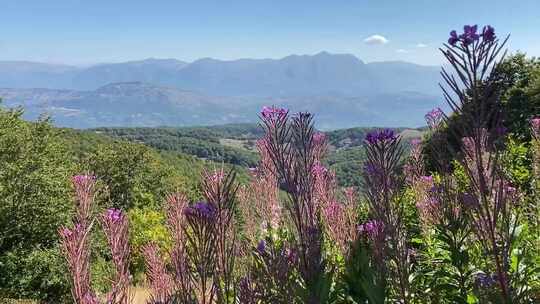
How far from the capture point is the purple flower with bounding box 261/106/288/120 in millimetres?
2654

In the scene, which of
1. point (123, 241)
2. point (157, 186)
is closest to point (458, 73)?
point (123, 241)

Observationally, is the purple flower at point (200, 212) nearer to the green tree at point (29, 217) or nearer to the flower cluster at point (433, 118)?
the flower cluster at point (433, 118)

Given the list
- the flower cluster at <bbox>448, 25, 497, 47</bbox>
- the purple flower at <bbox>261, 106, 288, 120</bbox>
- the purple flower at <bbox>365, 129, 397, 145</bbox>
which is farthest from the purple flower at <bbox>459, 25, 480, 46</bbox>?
the purple flower at <bbox>261, 106, 288, 120</bbox>

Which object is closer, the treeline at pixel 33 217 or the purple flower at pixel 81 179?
the purple flower at pixel 81 179

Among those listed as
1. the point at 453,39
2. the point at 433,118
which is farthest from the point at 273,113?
the point at 433,118

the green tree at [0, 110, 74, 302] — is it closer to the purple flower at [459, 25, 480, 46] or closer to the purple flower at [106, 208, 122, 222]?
the purple flower at [106, 208, 122, 222]

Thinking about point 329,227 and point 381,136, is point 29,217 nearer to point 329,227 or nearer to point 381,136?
point 329,227

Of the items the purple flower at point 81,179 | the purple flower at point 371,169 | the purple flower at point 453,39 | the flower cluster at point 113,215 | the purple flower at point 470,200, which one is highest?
the purple flower at point 453,39

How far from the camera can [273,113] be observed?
8.77 feet

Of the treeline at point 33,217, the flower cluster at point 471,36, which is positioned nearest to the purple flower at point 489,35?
the flower cluster at point 471,36

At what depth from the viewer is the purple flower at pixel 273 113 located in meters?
2.65

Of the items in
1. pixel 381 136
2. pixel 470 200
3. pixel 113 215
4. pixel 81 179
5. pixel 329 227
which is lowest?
pixel 329 227

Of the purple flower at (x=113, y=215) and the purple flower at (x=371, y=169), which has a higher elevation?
the purple flower at (x=371, y=169)

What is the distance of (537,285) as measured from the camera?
349cm
